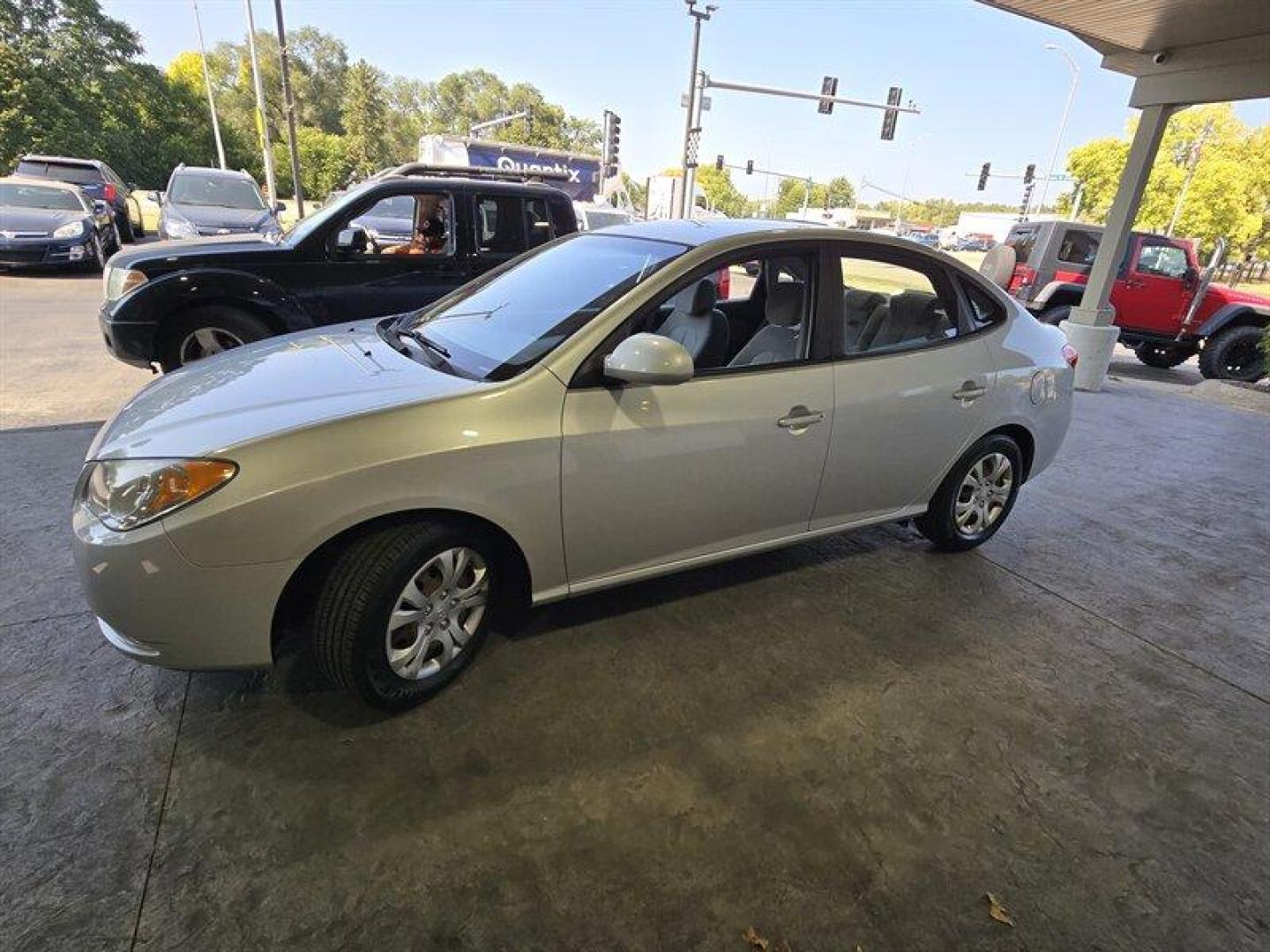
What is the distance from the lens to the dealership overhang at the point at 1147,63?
6.36 metres

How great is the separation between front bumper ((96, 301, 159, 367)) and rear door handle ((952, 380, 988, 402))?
503cm

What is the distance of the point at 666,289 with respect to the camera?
2.56m

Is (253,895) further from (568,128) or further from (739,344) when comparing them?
(568,128)

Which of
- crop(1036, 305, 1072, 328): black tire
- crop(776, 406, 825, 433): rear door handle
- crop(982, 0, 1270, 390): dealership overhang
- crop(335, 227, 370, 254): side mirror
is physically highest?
crop(982, 0, 1270, 390): dealership overhang

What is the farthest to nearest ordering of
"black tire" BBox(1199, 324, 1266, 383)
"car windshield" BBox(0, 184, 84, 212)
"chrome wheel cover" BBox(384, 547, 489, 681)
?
"car windshield" BBox(0, 184, 84, 212) < "black tire" BBox(1199, 324, 1266, 383) < "chrome wheel cover" BBox(384, 547, 489, 681)

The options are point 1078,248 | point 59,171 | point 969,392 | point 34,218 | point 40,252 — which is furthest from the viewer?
point 59,171

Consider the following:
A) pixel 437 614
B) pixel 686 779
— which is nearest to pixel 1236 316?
pixel 686 779

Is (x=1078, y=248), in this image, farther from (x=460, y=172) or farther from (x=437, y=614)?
(x=437, y=614)

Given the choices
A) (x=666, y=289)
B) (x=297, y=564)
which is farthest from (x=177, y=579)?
(x=666, y=289)

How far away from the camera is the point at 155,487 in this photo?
6.38 ft

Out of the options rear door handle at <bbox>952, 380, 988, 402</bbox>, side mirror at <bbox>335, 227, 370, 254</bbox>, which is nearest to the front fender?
side mirror at <bbox>335, 227, 370, 254</bbox>

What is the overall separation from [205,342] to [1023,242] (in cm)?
1181

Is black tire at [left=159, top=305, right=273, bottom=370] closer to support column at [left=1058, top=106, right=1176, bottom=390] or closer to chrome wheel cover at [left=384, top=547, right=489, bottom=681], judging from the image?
chrome wheel cover at [left=384, top=547, right=489, bottom=681]

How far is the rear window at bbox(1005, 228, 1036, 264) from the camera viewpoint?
37.0ft
